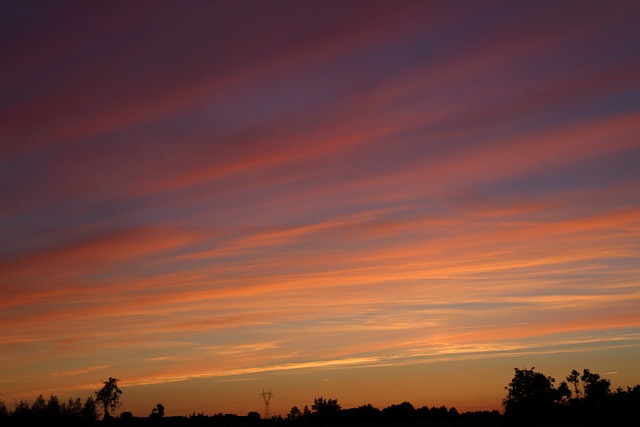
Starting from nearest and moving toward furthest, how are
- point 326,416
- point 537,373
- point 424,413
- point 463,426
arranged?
point 463,426
point 537,373
point 424,413
point 326,416

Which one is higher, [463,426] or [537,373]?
[537,373]

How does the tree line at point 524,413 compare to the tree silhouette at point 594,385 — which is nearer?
the tree line at point 524,413

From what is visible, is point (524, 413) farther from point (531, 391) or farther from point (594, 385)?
point (594, 385)

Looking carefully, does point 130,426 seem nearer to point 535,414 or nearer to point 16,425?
point 16,425

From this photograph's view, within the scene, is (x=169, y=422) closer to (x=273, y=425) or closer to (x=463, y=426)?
(x=273, y=425)

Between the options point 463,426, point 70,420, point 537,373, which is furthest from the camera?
point 537,373

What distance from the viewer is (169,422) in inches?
4675

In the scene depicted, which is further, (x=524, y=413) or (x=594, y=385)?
(x=594, y=385)

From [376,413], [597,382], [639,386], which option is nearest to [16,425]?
[376,413]

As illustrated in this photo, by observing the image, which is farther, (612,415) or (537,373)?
(537,373)

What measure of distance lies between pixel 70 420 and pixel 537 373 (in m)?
93.1

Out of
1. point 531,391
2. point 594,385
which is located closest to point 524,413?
point 531,391

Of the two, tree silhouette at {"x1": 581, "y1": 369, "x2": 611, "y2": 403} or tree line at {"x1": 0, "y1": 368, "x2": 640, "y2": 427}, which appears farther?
tree silhouette at {"x1": 581, "y1": 369, "x2": 611, "y2": 403}

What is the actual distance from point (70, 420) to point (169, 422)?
1752 centimetres
